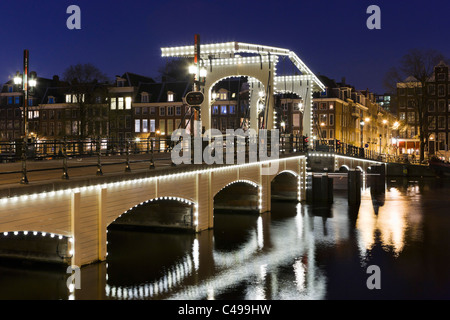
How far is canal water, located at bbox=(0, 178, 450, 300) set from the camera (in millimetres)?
12273

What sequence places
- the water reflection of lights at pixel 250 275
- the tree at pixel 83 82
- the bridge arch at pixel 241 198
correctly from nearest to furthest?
the water reflection of lights at pixel 250 275
the bridge arch at pixel 241 198
the tree at pixel 83 82

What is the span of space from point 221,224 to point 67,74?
32118 mm

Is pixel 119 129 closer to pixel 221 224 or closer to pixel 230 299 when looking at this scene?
pixel 221 224

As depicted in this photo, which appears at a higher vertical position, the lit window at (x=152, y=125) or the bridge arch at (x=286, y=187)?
the lit window at (x=152, y=125)

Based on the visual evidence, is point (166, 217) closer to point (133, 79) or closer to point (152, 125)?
point (152, 125)

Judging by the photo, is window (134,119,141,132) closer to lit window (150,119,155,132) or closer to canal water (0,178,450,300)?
lit window (150,119,155,132)

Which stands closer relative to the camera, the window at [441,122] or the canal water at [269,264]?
the canal water at [269,264]

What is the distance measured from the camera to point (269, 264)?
601 inches

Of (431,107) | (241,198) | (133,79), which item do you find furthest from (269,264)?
(431,107)

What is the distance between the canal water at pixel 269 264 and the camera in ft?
40.3

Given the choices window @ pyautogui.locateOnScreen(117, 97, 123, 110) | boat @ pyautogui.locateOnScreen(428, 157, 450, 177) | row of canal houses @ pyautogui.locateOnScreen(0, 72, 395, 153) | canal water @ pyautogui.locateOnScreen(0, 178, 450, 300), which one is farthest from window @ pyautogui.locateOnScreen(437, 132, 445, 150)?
canal water @ pyautogui.locateOnScreen(0, 178, 450, 300)

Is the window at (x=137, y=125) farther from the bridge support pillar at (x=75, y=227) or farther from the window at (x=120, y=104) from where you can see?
the bridge support pillar at (x=75, y=227)

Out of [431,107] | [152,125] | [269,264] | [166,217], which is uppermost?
[431,107]

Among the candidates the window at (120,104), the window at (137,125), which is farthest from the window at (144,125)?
the window at (120,104)
